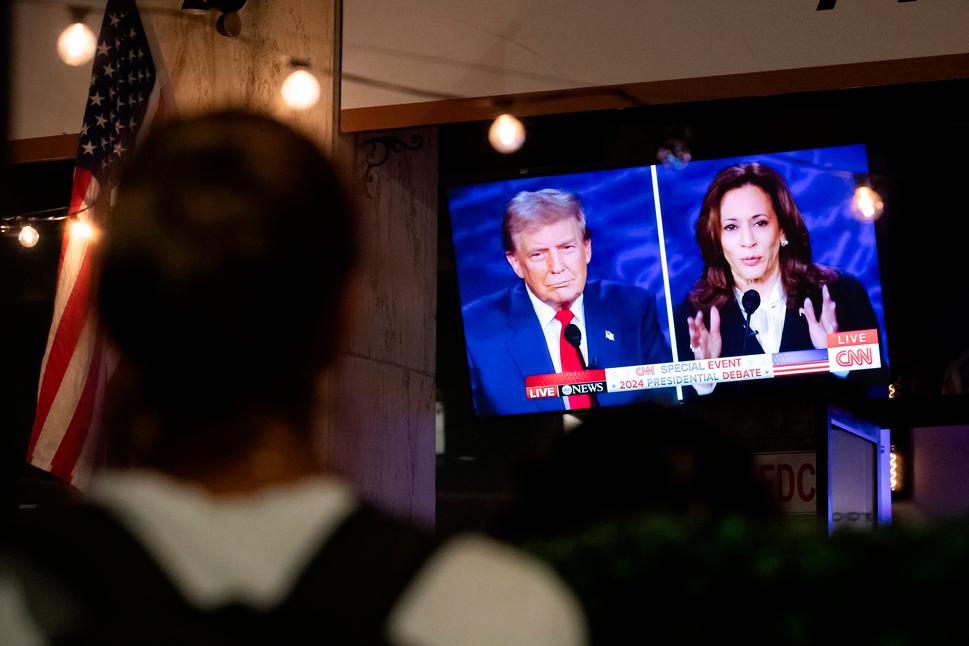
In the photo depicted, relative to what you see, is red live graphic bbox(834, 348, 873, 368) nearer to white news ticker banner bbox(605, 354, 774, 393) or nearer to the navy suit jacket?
white news ticker banner bbox(605, 354, 774, 393)

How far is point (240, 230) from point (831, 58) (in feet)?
15.5

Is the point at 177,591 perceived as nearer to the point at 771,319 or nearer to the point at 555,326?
the point at 771,319

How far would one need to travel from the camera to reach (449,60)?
5.75 metres

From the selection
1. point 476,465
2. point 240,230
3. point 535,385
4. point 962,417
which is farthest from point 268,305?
point 476,465

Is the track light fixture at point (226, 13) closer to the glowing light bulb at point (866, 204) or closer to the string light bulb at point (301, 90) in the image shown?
the string light bulb at point (301, 90)

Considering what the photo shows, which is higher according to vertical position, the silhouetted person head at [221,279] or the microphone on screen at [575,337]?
the microphone on screen at [575,337]

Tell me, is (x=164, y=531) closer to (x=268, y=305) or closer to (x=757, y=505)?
(x=268, y=305)

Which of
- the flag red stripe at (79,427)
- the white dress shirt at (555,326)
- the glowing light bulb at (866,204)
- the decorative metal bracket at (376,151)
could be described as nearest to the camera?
the flag red stripe at (79,427)

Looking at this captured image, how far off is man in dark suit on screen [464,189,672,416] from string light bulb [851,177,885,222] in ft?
3.79

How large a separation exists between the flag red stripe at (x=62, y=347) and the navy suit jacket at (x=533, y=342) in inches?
83.5

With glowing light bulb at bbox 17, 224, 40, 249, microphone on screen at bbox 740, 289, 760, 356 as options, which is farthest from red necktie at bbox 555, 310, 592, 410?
glowing light bulb at bbox 17, 224, 40, 249

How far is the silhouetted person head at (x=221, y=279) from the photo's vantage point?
37.3 inches

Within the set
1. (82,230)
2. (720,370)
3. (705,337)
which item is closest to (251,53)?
(82,230)

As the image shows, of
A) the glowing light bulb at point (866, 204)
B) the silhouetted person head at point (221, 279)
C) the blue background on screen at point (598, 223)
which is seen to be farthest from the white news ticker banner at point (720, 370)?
the silhouetted person head at point (221, 279)
